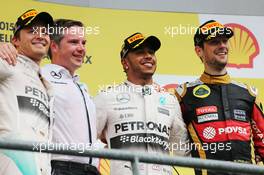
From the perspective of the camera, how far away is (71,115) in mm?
A: 3240

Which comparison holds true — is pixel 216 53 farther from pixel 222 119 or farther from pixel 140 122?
pixel 140 122

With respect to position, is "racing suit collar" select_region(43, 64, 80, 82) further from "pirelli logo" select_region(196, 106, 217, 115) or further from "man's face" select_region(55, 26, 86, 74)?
"pirelli logo" select_region(196, 106, 217, 115)

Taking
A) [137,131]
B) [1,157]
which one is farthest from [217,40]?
[1,157]

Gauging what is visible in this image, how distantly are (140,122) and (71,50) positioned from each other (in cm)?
42

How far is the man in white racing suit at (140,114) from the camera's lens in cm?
335

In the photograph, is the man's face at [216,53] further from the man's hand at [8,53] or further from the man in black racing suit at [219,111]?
the man's hand at [8,53]

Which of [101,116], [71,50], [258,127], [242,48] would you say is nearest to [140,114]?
[101,116]

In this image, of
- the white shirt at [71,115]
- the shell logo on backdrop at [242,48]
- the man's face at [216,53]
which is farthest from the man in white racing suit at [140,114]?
the shell logo on backdrop at [242,48]

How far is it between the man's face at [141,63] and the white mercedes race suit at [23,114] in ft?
1.79

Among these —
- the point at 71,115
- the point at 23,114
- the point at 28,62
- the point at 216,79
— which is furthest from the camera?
the point at 216,79

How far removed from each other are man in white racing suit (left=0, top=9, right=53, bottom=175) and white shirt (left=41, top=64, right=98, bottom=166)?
145mm

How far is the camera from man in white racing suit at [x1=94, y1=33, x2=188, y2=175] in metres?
3.35

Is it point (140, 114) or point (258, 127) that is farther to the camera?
point (258, 127)

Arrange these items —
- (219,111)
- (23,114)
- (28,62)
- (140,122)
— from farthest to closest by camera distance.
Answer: (219,111)
(140,122)
(28,62)
(23,114)
